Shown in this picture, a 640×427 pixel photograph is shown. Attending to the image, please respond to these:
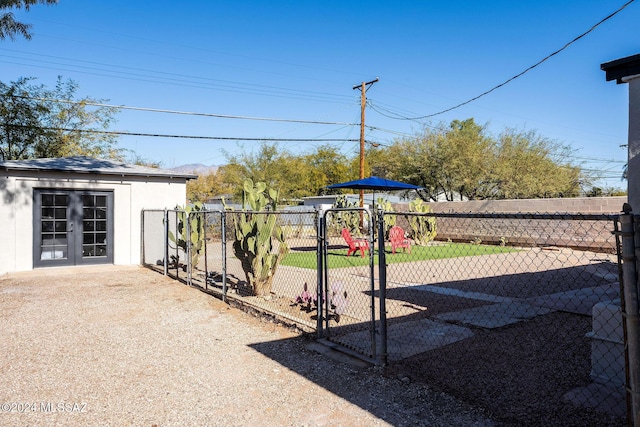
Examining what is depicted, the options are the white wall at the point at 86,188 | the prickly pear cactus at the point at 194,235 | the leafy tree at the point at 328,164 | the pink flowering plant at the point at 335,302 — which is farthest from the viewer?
the leafy tree at the point at 328,164

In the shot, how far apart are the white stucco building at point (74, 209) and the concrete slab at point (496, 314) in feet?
31.2

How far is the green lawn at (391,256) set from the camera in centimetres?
1239

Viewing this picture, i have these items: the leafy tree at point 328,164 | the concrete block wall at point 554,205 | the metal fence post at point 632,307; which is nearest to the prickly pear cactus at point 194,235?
the metal fence post at point 632,307

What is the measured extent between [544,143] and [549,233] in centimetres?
1280

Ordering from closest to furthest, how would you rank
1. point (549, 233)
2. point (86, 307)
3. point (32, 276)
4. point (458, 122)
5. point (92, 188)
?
point (86, 307), point (32, 276), point (92, 188), point (549, 233), point (458, 122)

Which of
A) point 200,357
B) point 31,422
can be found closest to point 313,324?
point 200,357

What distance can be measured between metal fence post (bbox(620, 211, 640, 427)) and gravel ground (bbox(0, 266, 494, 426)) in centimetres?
105

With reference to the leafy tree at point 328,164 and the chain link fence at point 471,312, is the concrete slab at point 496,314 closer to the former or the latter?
the chain link fence at point 471,312

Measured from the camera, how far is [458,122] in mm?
58938

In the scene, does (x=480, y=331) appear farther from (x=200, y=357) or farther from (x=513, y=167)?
(x=513, y=167)

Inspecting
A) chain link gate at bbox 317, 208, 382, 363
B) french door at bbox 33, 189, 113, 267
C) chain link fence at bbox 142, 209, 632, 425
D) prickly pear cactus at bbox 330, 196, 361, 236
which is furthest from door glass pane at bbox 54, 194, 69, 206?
prickly pear cactus at bbox 330, 196, 361, 236

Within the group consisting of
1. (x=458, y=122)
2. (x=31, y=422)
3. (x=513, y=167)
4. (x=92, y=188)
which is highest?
(x=458, y=122)

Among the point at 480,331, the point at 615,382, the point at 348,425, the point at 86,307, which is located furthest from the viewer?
the point at 86,307

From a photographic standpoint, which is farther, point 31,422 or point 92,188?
point 92,188
